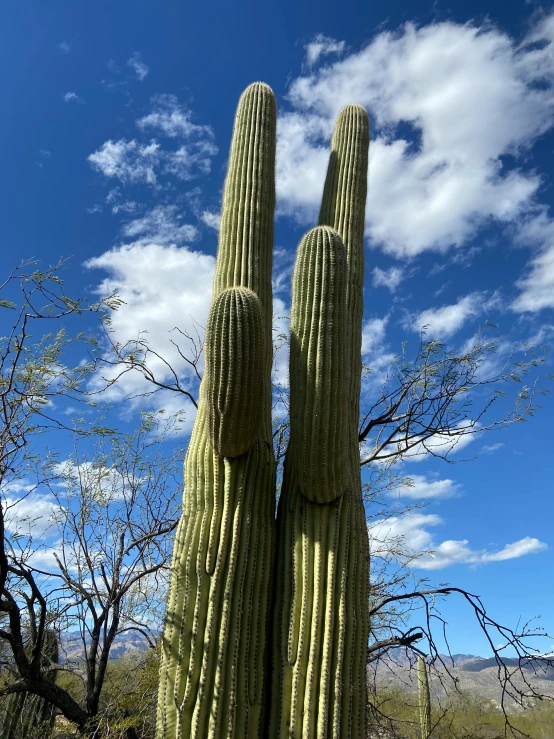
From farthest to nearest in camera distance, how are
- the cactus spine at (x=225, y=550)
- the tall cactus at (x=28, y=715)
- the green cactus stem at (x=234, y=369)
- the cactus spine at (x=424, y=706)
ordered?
the cactus spine at (x=424, y=706) < the tall cactus at (x=28, y=715) < the green cactus stem at (x=234, y=369) < the cactus spine at (x=225, y=550)

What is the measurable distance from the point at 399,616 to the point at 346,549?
3.99 metres

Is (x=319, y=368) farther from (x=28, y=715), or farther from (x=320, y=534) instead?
(x=28, y=715)

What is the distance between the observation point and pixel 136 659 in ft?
30.4

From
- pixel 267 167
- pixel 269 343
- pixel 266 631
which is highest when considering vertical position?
pixel 267 167

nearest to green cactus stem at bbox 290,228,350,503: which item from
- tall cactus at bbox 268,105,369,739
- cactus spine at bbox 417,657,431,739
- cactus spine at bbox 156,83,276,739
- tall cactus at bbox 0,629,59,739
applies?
tall cactus at bbox 268,105,369,739

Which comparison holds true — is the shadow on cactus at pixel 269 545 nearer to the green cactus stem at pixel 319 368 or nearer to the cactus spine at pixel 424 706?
the green cactus stem at pixel 319 368

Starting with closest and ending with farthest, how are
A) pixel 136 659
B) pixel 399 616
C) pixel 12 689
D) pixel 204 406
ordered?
pixel 204 406, pixel 12 689, pixel 399 616, pixel 136 659

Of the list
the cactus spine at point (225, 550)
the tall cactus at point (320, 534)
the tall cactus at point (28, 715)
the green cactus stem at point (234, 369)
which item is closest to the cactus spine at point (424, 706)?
the tall cactus at point (28, 715)

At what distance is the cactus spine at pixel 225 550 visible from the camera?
3.43 m

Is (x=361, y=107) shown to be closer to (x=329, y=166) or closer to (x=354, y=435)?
(x=329, y=166)

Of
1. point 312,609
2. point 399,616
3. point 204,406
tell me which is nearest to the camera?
point 312,609

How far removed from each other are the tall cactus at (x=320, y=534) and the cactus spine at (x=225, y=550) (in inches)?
6.2

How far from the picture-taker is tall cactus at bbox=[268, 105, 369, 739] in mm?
3484

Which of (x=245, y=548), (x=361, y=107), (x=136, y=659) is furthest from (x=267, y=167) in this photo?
(x=136, y=659)
